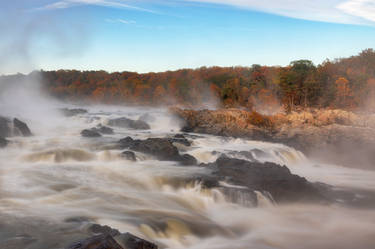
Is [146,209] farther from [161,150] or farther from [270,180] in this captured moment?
[161,150]

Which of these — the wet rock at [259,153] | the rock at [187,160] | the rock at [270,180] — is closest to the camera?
the rock at [270,180]

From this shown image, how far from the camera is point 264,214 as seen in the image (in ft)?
37.0

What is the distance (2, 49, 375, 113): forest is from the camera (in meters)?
42.0

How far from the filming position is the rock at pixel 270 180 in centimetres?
1265

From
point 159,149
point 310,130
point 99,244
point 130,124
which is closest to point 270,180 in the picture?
point 159,149

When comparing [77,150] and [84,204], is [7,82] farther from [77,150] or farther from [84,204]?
[84,204]

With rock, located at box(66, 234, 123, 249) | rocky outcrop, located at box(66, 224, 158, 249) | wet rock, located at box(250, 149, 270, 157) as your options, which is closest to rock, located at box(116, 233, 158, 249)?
rocky outcrop, located at box(66, 224, 158, 249)

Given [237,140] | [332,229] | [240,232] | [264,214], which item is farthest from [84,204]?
[237,140]

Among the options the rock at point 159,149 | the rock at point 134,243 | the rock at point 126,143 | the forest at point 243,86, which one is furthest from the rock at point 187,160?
the forest at point 243,86

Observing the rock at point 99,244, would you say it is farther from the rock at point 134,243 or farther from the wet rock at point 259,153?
the wet rock at point 259,153

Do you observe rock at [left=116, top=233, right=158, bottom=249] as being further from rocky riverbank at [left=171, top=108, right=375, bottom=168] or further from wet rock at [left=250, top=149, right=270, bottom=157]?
rocky riverbank at [left=171, top=108, right=375, bottom=168]

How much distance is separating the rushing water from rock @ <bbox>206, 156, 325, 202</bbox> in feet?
1.65

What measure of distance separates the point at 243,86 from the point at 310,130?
30.9m

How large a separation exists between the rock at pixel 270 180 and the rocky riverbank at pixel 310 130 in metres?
10.5
